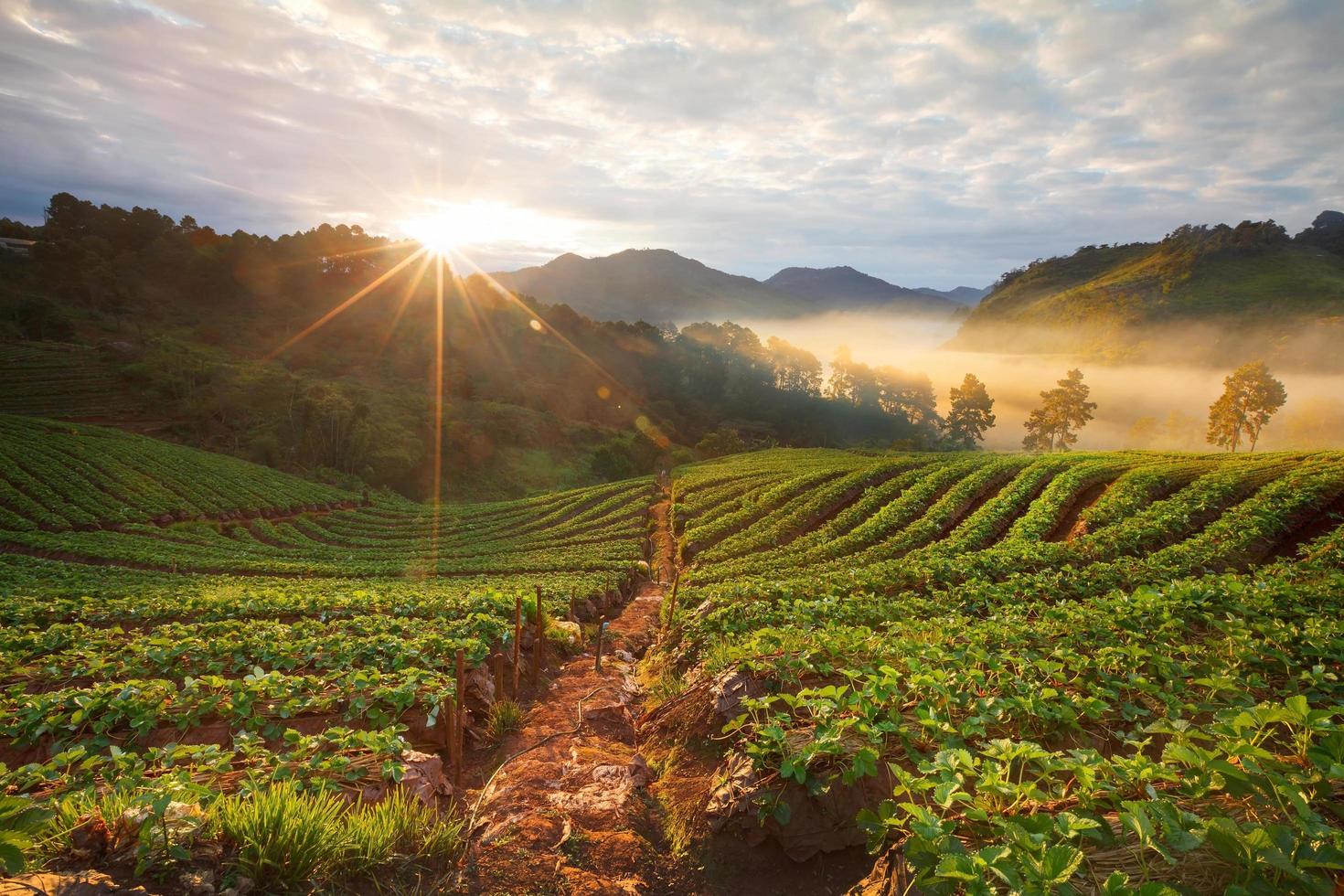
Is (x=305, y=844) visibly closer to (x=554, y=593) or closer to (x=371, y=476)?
(x=554, y=593)

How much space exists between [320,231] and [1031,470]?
148306 millimetres

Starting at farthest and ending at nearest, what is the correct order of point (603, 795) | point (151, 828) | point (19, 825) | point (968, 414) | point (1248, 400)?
point (968, 414), point (1248, 400), point (603, 795), point (151, 828), point (19, 825)

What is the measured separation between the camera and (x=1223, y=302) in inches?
6137

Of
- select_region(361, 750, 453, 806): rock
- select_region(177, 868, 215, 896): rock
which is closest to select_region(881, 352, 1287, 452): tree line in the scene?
select_region(361, 750, 453, 806): rock

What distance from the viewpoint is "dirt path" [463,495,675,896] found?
16.4 ft

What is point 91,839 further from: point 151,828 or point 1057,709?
point 1057,709

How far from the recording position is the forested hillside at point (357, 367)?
64.0 m

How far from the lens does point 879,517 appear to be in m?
27.3

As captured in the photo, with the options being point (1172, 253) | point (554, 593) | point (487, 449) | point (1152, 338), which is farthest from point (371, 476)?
point (1172, 253)

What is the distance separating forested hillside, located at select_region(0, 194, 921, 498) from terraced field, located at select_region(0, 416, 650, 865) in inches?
1052

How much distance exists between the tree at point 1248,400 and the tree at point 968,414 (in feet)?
115

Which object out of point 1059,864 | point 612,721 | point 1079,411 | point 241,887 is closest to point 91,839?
point 241,887

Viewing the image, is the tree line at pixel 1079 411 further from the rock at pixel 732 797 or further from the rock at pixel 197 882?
the rock at pixel 197 882

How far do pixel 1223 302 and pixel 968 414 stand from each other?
116047mm
